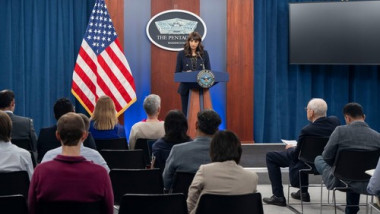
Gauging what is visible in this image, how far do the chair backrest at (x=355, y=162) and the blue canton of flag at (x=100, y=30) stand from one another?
14.7ft

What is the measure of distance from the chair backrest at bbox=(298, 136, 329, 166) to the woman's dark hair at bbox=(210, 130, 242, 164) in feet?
8.21

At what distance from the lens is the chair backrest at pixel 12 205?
10.3ft

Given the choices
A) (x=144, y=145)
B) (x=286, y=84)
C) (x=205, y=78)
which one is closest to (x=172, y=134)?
(x=144, y=145)

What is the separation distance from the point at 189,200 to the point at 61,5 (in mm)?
6109

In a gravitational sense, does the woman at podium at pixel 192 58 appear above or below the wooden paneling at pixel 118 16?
below

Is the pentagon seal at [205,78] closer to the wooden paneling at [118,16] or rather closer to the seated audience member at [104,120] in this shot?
the seated audience member at [104,120]

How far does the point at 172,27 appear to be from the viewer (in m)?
9.16

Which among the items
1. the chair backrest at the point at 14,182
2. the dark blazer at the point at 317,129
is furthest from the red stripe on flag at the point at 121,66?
the chair backrest at the point at 14,182

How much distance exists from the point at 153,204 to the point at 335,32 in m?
6.80

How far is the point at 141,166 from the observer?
5062 mm

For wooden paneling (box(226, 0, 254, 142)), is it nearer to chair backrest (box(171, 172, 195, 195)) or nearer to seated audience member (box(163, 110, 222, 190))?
seated audience member (box(163, 110, 222, 190))

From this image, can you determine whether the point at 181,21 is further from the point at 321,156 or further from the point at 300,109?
the point at 321,156

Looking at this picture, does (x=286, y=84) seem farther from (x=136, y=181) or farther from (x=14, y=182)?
(x=14, y=182)

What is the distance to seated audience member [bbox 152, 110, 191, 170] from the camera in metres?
4.75
